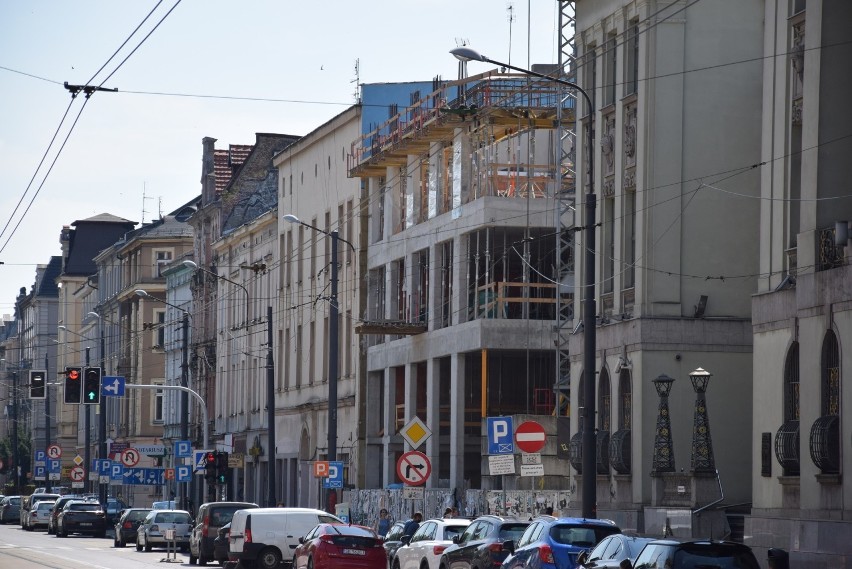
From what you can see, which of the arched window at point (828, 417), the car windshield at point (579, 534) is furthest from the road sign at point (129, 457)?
the car windshield at point (579, 534)

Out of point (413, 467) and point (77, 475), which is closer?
point (413, 467)

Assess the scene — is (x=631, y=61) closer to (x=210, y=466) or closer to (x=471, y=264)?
(x=471, y=264)

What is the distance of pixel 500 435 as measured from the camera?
32.8 m

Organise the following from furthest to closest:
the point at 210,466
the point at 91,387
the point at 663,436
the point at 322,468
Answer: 1. the point at 210,466
2. the point at 91,387
3. the point at 322,468
4. the point at 663,436

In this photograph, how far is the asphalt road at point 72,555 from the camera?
4194cm

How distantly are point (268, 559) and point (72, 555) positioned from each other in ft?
40.5

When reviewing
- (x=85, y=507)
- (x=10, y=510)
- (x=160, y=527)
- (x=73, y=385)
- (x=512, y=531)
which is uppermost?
(x=73, y=385)

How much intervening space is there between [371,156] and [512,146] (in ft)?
27.0

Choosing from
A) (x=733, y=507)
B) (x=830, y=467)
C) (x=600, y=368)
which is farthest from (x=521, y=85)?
(x=830, y=467)

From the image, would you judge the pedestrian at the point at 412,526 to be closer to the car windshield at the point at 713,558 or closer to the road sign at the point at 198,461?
the car windshield at the point at 713,558

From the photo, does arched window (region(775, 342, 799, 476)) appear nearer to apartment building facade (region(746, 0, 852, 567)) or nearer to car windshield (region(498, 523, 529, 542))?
apartment building facade (region(746, 0, 852, 567))

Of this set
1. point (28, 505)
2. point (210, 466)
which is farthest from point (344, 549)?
point (28, 505)

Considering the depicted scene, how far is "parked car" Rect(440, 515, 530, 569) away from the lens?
28078mm

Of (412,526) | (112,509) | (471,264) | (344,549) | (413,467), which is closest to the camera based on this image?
(344,549)
